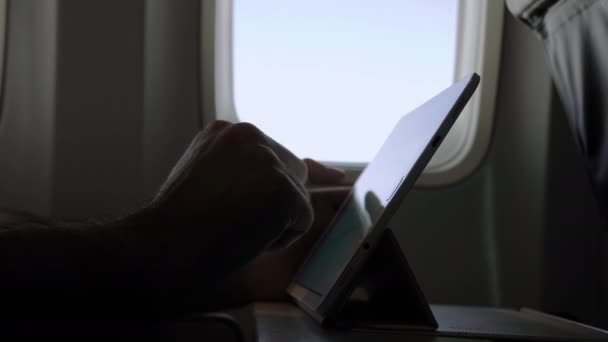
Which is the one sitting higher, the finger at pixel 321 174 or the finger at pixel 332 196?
the finger at pixel 321 174

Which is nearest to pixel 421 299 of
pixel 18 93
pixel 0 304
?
pixel 0 304

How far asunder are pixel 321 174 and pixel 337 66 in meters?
0.34

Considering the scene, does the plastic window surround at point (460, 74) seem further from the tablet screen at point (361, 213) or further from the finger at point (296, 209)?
the finger at point (296, 209)

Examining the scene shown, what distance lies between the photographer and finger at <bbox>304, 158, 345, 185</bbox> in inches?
43.5

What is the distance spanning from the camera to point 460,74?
1.38 m

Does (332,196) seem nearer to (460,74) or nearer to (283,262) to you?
(283,262)

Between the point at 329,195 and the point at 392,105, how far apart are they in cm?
38

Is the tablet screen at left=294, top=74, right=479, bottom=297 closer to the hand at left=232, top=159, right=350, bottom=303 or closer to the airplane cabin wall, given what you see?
the hand at left=232, top=159, right=350, bottom=303

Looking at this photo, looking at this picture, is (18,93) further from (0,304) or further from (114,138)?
(0,304)

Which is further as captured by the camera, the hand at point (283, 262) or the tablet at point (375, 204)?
the hand at point (283, 262)

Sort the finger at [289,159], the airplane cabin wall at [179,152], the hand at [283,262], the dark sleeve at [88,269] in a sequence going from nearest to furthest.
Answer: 1. the dark sleeve at [88,269]
2. the finger at [289,159]
3. the hand at [283,262]
4. the airplane cabin wall at [179,152]

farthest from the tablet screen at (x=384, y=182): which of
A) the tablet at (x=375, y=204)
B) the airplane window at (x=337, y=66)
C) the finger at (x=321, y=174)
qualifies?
the airplane window at (x=337, y=66)

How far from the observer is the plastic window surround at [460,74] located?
4.18ft

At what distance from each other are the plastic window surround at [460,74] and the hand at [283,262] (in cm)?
22
